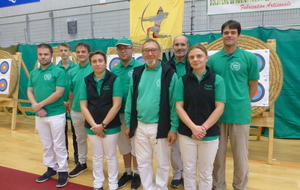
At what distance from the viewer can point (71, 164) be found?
269cm

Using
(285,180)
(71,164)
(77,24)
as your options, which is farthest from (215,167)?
(77,24)

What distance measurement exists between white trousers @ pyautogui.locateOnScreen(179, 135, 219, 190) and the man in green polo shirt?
1.18 metres

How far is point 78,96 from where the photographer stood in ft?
7.28

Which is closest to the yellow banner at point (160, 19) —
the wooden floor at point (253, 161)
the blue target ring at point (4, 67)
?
the wooden floor at point (253, 161)

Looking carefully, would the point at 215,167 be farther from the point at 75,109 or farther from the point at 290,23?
the point at 290,23

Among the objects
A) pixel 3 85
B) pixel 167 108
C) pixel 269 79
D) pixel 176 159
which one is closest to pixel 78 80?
pixel 167 108

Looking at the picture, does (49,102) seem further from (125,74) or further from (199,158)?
(199,158)

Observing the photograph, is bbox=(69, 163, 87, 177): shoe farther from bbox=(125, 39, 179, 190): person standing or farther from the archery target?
the archery target

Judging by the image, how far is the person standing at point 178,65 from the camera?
75.5 inches

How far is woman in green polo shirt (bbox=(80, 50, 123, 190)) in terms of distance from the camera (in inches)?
72.5

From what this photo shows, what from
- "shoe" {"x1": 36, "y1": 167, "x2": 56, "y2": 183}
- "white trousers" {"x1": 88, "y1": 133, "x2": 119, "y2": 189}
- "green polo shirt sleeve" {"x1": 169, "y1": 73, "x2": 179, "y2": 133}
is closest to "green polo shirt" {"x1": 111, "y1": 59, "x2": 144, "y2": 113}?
"white trousers" {"x1": 88, "y1": 133, "x2": 119, "y2": 189}

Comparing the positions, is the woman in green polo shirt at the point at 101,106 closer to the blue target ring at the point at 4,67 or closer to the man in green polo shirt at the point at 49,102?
the man in green polo shirt at the point at 49,102

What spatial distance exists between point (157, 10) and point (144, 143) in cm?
243

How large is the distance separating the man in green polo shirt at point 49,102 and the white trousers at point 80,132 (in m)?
0.18
